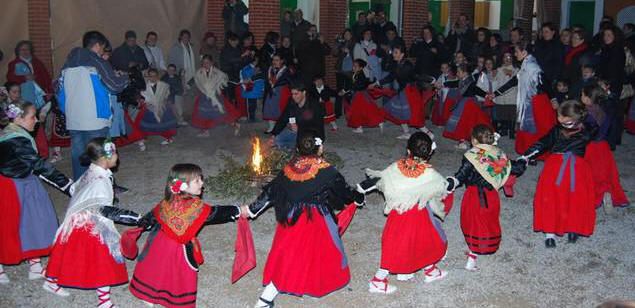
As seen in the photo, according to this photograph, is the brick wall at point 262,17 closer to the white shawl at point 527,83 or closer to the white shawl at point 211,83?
the white shawl at point 211,83

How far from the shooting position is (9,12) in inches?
510

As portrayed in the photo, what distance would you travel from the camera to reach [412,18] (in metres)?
18.7

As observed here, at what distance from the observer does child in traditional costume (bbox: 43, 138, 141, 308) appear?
5.07 metres

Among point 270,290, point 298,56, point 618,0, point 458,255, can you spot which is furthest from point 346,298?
point 618,0

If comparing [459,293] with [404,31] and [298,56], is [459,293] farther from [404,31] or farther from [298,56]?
[404,31]

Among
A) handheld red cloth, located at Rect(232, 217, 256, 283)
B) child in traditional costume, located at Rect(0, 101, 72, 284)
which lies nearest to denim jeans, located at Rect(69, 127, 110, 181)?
child in traditional costume, located at Rect(0, 101, 72, 284)

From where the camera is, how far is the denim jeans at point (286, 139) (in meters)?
9.02

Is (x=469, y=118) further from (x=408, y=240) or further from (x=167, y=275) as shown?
(x=167, y=275)

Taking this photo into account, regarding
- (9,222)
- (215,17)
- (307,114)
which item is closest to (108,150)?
(9,222)

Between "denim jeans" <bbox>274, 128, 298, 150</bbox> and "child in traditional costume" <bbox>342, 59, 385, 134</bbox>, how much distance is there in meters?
3.57

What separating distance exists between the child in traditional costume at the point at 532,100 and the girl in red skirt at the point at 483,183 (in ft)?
14.0

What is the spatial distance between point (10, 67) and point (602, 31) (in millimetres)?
9681

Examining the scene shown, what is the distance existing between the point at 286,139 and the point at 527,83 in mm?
3779

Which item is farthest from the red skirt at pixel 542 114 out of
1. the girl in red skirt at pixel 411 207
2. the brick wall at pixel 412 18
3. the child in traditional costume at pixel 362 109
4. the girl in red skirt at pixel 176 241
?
the brick wall at pixel 412 18
